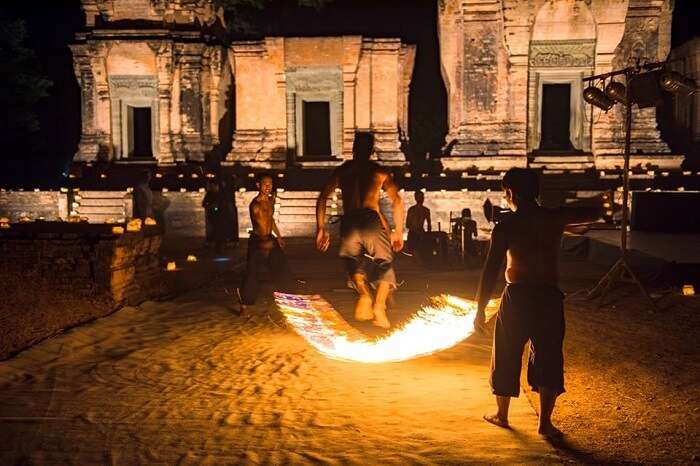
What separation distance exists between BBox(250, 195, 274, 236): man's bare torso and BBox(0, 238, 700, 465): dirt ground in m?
1.12

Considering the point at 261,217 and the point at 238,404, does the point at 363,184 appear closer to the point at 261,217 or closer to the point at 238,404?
the point at 261,217

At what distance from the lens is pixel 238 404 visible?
186 inches

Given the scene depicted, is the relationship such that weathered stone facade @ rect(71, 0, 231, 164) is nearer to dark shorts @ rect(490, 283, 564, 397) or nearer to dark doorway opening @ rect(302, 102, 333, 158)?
dark doorway opening @ rect(302, 102, 333, 158)

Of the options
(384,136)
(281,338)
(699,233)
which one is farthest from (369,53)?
(281,338)

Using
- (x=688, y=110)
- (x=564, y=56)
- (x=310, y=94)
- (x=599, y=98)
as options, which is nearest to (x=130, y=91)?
(x=310, y=94)

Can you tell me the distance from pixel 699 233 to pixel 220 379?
11.9 metres

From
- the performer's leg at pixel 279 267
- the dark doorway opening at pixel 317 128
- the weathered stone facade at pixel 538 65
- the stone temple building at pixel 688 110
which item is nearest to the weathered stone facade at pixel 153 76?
the dark doorway opening at pixel 317 128

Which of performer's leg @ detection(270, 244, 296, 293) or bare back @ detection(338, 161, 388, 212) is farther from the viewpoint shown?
performer's leg @ detection(270, 244, 296, 293)

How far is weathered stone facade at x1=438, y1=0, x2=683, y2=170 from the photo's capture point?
776 inches

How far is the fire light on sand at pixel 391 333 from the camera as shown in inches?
233

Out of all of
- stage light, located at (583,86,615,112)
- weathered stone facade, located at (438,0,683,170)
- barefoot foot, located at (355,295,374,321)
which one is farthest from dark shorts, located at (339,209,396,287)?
weathered stone facade, located at (438,0,683,170)

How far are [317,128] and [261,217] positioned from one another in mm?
17934

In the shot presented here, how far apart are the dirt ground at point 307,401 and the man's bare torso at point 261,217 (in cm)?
112

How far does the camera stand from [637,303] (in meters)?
8.49
